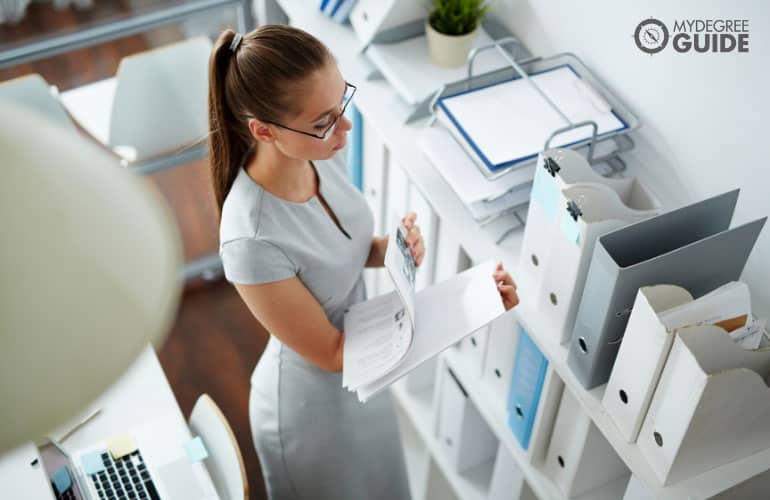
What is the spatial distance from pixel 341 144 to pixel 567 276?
0.48 m

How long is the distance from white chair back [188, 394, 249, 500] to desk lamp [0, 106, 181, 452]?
1250 mm

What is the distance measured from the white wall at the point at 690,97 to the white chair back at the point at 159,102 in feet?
4.31

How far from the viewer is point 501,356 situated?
6.19 ft

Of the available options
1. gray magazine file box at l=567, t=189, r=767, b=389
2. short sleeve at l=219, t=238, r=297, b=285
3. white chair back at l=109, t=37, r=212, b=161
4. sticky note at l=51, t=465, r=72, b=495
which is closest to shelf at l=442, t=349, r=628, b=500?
gray magazine file box at l=567, t=189, r=767, b=389

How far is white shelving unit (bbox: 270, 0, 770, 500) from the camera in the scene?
4.59 feet

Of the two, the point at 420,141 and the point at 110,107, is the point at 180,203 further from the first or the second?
the point at 420,141

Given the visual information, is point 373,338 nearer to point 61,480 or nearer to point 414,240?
point 414,240

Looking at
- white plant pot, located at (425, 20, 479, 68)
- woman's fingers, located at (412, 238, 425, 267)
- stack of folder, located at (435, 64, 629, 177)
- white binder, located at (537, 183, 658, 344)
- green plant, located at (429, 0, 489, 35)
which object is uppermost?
green plant, located at (429, 0, 489, 35)

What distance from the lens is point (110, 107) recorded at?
2742mm

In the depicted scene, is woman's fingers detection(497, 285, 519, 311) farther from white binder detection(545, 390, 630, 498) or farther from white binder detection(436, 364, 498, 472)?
white binder detection(436, 364, 498, 472)

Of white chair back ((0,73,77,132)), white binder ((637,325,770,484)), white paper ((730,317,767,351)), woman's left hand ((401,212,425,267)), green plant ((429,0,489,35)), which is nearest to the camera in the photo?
white binder ((637,325,770,484))

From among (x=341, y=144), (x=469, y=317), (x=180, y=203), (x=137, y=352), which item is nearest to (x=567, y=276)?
(x=469, y=317)

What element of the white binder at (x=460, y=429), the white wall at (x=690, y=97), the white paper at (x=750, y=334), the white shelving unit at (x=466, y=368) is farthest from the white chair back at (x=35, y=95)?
the white paper at (x=750, y=334)

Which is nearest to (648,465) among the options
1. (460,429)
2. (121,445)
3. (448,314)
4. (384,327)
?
(448,314)
